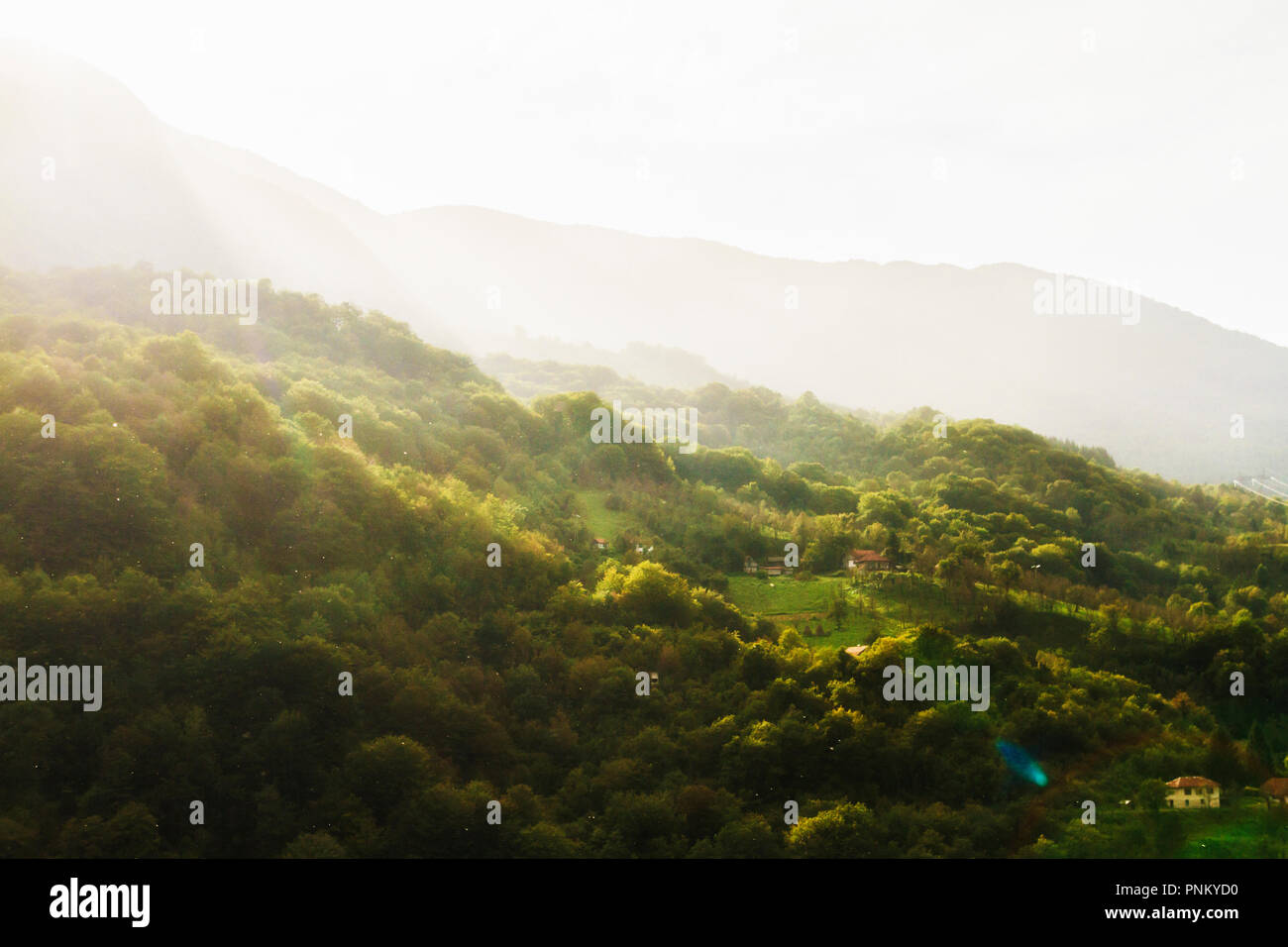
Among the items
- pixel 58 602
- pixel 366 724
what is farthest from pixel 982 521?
pixel 58 602

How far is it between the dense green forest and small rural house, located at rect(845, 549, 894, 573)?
1.07 metres

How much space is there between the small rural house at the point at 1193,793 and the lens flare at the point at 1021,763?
16.8 feet

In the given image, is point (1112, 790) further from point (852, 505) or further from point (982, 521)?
point (852, 505)

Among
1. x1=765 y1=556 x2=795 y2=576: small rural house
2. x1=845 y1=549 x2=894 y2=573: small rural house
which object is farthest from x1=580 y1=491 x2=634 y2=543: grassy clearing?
x1=845 y1=549 x2=894 y2=573: small rural house

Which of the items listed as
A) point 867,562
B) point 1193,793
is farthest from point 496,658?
point 1193,793

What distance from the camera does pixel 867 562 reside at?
188 feet

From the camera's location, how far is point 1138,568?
233ft

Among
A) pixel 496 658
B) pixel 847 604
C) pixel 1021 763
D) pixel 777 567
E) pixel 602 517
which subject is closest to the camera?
pixel 1021 763

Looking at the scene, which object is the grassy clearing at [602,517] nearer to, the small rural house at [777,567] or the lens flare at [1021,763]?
the small rural house at [777,567]

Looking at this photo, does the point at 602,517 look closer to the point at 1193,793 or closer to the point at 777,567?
the point at 777,567

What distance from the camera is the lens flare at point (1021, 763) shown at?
3291 centimetres

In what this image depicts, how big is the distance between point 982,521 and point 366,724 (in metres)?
54.7

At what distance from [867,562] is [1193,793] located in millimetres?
25071

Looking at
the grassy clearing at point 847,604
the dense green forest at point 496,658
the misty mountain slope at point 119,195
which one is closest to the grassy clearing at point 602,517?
the dense green forest at point 496,658
